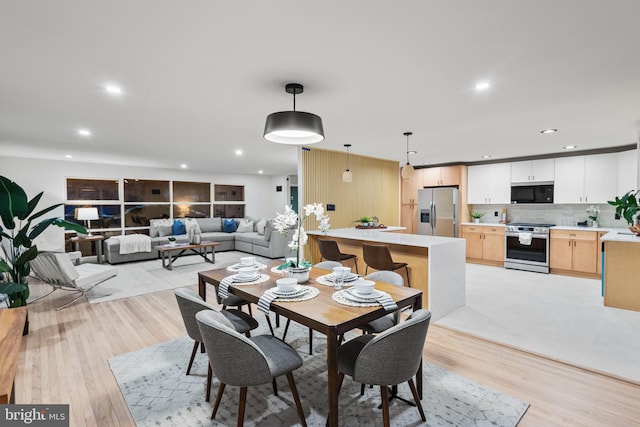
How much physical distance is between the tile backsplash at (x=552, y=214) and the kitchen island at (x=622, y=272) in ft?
6.69

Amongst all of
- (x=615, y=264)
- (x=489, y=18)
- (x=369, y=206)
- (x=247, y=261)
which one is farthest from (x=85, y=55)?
(x=615, y=264)

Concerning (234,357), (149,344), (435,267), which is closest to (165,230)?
(149,344)

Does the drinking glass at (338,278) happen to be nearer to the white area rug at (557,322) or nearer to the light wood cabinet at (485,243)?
the white area rug at (557,322)

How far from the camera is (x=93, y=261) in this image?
694cm

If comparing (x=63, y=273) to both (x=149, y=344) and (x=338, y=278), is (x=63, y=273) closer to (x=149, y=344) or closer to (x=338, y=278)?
(x=149, y=344)

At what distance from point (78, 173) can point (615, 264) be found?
32.8 feet

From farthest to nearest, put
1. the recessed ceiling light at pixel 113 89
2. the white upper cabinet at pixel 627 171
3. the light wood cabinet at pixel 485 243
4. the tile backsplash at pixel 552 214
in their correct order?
the light wood cabinet at pixel 485 243 → the tile backsplash at pixel 552 214 → the white upper cabinet at pixel 627 171 → the recessed ceiling light at pixel 113 89

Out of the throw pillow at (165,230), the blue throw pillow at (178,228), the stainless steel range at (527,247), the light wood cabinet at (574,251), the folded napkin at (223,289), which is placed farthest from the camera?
the blue throw pillow at (178,228)

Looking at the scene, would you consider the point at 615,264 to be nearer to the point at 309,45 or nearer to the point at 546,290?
the point at 546,290

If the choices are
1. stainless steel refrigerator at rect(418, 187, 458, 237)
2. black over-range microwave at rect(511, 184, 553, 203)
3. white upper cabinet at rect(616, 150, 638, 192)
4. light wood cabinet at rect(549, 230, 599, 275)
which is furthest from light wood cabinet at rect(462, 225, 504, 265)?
white upper cabinet at rect(616, 150, 638, 192)

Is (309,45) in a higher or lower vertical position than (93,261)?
higher

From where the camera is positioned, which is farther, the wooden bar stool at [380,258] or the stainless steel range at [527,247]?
the stainless steel range at [527,247]

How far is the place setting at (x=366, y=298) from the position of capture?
6.12 feet

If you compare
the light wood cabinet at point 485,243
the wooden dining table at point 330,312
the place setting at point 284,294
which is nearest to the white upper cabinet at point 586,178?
the light wood cabinet at point 485,243
